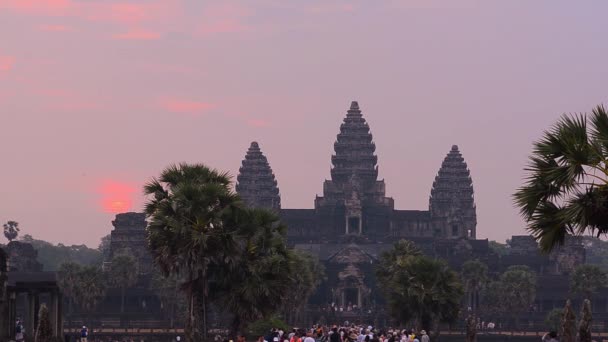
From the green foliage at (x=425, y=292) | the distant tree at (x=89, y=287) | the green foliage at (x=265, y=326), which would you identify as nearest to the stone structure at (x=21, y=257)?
the distant tree at (x=89, y=287)

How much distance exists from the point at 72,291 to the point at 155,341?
26.4 metres

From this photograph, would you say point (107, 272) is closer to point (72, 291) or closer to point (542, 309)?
point (72, 291)

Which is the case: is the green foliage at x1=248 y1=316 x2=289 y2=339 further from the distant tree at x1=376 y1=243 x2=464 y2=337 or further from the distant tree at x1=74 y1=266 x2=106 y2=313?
the distant tree at x1=74 y1=266 x2=106 y2=313

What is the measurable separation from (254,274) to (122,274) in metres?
119

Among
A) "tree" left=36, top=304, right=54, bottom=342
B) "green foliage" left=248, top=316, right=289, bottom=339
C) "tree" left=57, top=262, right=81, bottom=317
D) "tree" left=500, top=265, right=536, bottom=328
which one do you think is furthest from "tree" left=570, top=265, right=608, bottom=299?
"tree" left=36, top=304, right=54, bottom=342

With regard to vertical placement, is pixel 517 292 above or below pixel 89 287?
above

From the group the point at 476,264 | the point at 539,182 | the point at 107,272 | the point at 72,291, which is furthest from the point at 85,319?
the point at 539,182

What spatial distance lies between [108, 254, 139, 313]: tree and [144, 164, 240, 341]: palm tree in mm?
119624

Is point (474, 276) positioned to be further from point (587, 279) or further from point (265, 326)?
point (265, 326)

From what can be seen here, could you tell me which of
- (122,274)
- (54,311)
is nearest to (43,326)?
(54,311)

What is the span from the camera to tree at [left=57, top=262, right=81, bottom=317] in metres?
152

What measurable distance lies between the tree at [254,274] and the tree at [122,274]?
115964 mm

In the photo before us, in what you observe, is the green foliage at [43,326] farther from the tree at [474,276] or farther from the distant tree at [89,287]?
the tree at [474,276]

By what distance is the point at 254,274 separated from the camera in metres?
61.3
